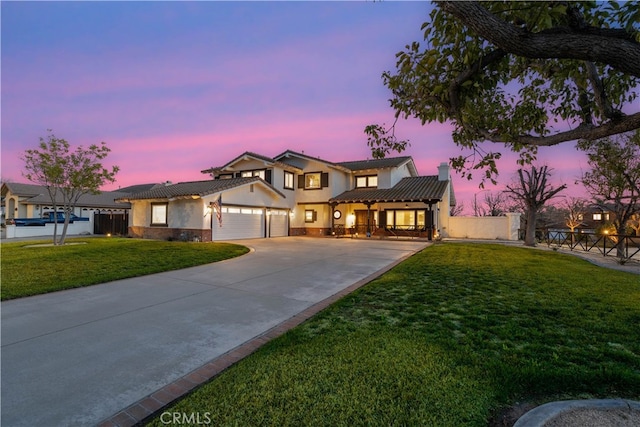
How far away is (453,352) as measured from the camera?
352 cm

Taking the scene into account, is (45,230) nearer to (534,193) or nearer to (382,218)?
(382,218)

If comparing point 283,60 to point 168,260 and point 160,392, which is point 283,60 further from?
point 160,392

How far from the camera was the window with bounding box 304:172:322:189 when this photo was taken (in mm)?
24755

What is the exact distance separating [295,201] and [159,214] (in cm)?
1056

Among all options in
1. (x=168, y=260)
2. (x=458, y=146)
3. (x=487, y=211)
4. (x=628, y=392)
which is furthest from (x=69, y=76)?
(x=487, y=211)

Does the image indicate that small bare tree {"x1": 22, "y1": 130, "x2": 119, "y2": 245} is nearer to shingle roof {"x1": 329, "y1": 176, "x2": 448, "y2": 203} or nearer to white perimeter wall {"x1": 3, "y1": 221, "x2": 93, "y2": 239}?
white perimeter wall {"x1": 3, "y1": 221, "x2": 93, "y2": 239}

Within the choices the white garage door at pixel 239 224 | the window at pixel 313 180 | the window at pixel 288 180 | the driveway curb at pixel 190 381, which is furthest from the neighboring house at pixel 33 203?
the driveway curb at pixel 190 381

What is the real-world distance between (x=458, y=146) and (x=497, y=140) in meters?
1.20

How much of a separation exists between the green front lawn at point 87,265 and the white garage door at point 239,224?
5.60 m

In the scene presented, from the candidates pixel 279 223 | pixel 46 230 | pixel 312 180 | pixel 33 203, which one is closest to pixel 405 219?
pixel 312 180

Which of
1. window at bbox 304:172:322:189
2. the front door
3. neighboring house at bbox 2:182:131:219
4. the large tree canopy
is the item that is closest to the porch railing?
the front door

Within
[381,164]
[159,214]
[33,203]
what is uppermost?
[381,164]

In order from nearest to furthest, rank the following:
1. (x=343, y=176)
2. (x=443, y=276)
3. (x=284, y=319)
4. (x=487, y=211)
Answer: (x=284, y=319), (x=443, y=276), (x=343, y=176), (x=487, y=211)

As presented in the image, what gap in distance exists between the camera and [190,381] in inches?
120
